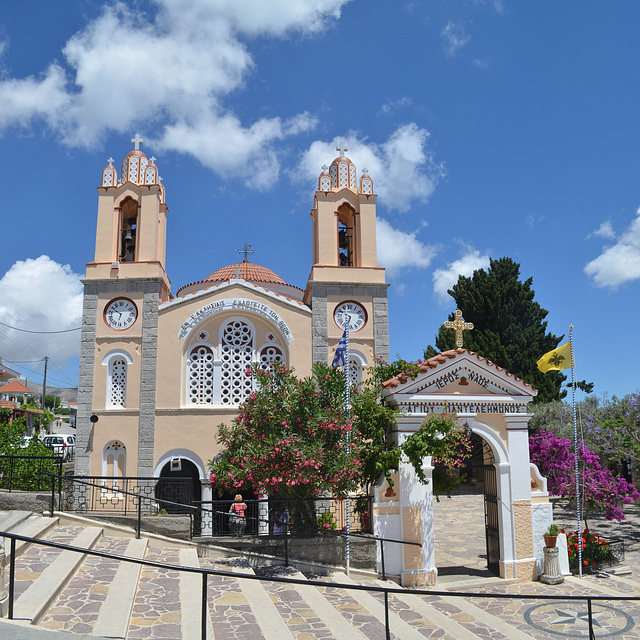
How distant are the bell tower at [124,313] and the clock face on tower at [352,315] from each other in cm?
549

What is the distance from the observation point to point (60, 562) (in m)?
8.16

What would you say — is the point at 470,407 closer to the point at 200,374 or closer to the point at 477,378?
the point at 477,378

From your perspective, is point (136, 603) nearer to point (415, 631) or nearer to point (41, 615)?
point (41, 615)

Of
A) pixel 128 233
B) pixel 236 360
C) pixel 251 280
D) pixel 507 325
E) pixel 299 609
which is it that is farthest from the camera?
pixel 507 325

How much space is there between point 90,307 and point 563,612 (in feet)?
47.8

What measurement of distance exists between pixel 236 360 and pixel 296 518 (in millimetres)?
6509

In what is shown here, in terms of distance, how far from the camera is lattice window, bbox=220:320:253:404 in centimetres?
1745

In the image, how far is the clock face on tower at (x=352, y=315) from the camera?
59.3 ft

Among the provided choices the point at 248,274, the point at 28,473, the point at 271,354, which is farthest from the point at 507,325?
the point at 28,473

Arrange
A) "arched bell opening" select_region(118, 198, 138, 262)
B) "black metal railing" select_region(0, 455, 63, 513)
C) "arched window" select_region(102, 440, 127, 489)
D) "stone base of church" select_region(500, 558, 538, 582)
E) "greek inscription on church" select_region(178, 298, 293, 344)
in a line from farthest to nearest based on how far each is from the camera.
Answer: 1. "arched bell opening" select_region(118, 198, 138, 262)
2. "greek inscription on church" select_region(178, 298, 293, 344)
3. "arched window" select_region(102, 440, 127, 489)
4. "black metal railing" select_region(0, 455, 63, 513)
5. "stone base of church" select_region(500, 558, 538, 582)

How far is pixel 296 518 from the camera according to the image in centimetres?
1227

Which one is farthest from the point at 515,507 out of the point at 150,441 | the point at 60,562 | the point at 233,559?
the point at 150,441

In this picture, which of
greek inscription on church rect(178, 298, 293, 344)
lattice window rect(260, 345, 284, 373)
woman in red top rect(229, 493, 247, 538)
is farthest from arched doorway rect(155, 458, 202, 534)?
greek inscription on church rect(178, 298, 293, 344)

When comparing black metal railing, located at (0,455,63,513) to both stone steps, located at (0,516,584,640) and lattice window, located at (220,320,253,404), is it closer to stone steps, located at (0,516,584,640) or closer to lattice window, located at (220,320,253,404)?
stone steps, located at (0,516,584,640)
